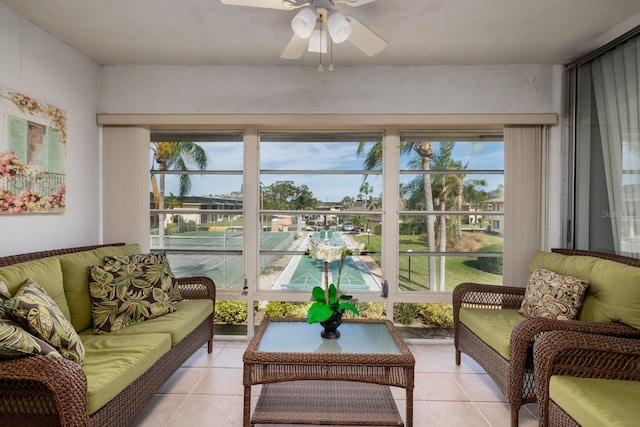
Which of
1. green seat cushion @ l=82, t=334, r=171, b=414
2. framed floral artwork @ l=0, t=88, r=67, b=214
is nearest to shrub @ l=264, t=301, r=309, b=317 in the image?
green seat cushion @ l=82, t=334, r=171, b=414

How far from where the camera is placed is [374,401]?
203cm

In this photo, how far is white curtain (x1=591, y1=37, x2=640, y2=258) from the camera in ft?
7.77

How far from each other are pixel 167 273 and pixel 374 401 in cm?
182

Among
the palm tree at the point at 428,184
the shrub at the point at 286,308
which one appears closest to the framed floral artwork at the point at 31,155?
the shrub at the point at 286,308

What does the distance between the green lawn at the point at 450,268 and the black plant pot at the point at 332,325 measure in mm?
1274

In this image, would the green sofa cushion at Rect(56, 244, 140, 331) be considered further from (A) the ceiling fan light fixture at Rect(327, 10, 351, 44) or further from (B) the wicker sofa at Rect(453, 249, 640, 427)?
(B) the wicker sofa at Rect(453, 249, 640, 427)

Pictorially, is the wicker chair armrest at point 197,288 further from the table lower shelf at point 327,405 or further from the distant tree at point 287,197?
the table lower shelf at point 327,405

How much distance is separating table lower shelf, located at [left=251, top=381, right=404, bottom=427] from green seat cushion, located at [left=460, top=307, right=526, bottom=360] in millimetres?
771

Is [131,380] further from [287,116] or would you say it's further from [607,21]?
[607,21]

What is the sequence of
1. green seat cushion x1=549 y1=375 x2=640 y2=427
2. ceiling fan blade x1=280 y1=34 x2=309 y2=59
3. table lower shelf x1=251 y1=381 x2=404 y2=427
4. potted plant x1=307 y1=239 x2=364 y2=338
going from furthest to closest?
1. potted plant x1=307 y1=239 x2=364 y2=338
2. ceiling fan blade x1=280 y1=34 x2=309 y2=59
3. table lower shelf x1=251 y1=381 x2=404 y2=427
4. green seat cushion x1=549 y1=375 x2=640 y2=427

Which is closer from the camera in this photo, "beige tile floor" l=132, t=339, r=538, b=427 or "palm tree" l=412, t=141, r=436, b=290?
"beige tile floor" l=132, t=339, r=538, b=427

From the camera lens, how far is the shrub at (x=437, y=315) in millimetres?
3418

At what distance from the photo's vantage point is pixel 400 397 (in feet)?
7.57

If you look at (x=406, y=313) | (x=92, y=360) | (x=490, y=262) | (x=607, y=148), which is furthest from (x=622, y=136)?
(x=92, y=360)
